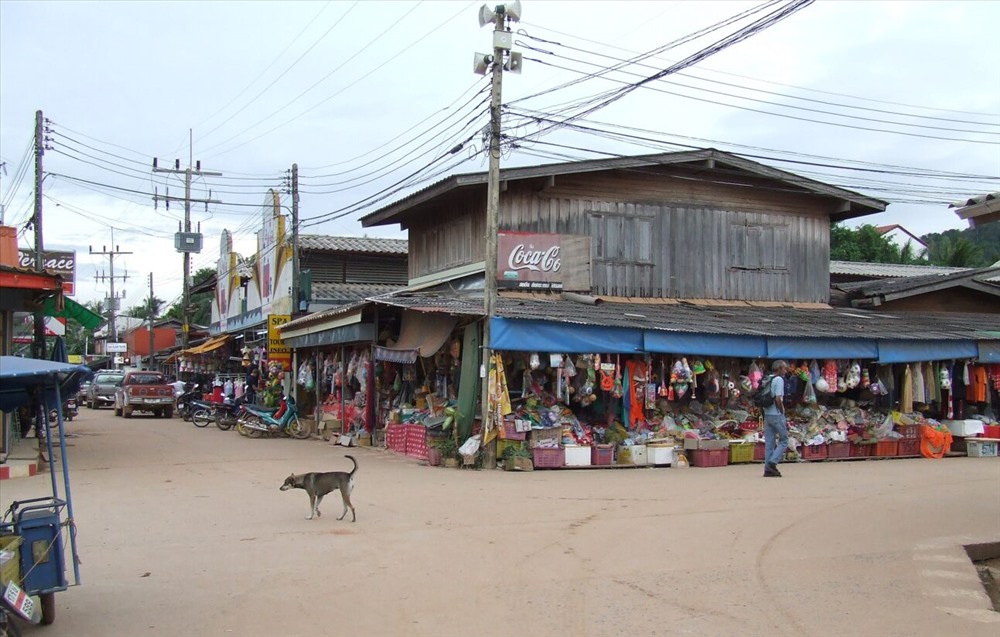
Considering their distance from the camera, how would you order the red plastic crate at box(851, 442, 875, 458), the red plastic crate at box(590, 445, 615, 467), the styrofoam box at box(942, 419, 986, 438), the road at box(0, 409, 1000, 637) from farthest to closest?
the styrofoam box at box(942, 419, 986, 438), the red plastic crate at box(851, 442, 875, 458), the red plastic crate at box(590, 445, 615, 467), the road at box(0, 409, 1000, 637)

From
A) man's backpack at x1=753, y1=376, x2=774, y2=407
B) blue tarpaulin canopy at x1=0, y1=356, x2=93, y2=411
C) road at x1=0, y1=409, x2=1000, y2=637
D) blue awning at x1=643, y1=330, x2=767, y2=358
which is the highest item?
blue awning at x1=643, y1=330, x2=767, y2=358

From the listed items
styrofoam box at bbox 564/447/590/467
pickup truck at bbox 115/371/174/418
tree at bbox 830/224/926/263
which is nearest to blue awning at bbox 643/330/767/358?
styrofoam box at bbox 564/447/590/467

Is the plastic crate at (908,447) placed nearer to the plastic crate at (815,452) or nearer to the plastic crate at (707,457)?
the plastic crate at (815,452)

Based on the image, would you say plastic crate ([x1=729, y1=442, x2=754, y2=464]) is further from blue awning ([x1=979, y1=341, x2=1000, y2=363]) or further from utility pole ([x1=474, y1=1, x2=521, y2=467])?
blue awning ([x1=979, y1=341, x2=1000, y2=363])

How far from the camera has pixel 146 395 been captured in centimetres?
3331

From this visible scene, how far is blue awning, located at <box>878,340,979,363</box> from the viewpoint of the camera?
18.7m

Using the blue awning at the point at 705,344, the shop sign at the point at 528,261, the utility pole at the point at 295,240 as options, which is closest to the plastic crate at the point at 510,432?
the blue awning at the point at 705,344

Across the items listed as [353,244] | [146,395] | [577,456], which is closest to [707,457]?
[577,456]

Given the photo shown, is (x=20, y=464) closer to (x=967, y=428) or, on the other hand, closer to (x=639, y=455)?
(x=639, y=455)

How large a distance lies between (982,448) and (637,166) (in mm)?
9873

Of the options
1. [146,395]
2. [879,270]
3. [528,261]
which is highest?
[879,270]

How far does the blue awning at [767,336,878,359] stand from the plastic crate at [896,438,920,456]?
205 cm

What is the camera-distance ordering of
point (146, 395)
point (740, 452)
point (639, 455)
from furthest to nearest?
point (146, 395)
point (740, 452)
point (639, 455)

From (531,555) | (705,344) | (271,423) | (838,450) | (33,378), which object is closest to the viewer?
(33,378)
